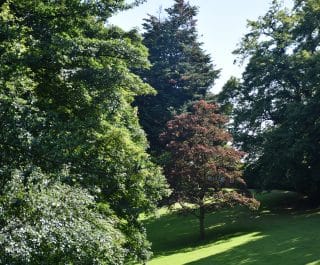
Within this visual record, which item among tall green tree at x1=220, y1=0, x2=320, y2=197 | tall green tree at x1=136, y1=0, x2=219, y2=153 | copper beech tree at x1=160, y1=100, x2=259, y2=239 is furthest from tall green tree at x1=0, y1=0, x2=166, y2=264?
tall green tree at x1=136, y1=0, x2=219, y2=153

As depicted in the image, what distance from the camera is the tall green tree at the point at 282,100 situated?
1220 inches

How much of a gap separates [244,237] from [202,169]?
15.5 ft

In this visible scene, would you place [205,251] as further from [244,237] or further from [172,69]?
[172,69]

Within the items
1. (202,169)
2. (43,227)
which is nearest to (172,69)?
(202,169)

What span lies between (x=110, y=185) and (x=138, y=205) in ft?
7.48

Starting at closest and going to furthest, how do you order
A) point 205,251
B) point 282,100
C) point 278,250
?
point 278,250 < point 205,251 < point 282,100

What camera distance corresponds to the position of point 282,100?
36375 millimetres

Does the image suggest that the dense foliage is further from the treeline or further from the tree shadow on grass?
the tree shadow on grass

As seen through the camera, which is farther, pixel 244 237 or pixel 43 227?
→ pixel 244 237

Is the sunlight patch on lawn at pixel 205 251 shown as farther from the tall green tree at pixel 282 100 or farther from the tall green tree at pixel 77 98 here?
the tall green tree at pixel 282 100

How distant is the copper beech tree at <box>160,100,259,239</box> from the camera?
25.3 metres

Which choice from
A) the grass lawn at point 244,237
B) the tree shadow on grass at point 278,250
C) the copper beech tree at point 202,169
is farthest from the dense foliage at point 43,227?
the copper beech tree at point 202,169

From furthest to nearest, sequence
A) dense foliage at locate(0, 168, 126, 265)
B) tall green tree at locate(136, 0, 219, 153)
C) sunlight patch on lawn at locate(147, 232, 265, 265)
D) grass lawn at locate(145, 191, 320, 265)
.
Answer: tall green tree at locate(136, 0, 219, 153) < sunlight patch on lawn at locate(147, 232, 265, 265) < grass lawn at locate(145, 191, 320, 265) < dense foliage at locate(0, 168, 126, 265)

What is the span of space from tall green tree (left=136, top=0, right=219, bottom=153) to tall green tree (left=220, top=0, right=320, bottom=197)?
22.2 feet
